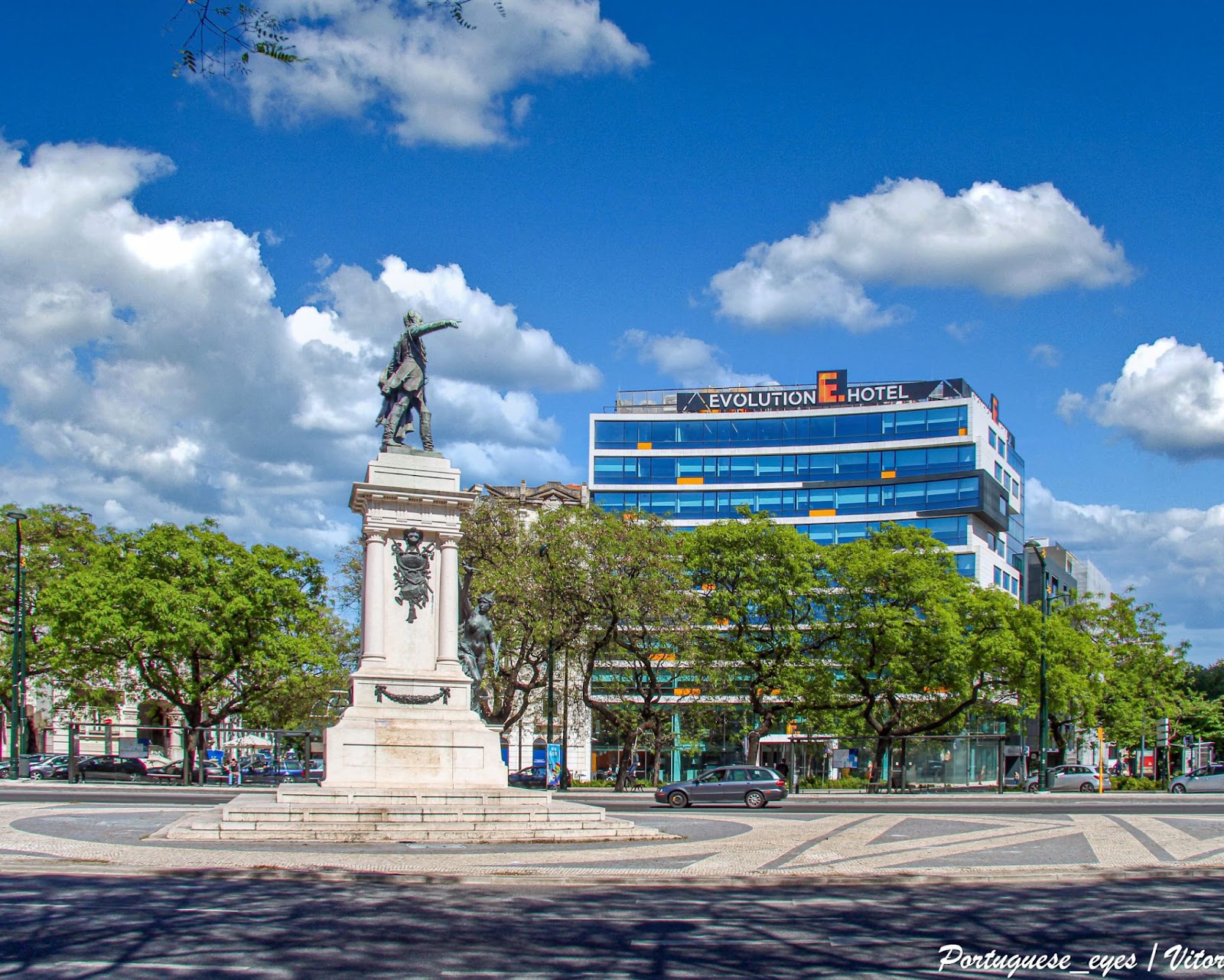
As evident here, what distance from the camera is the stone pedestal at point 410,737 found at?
2072 centimetres

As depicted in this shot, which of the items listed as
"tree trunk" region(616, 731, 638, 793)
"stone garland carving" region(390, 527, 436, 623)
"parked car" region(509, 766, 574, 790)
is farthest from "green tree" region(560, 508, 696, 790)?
"stone garland carving" region(390, 527, 436, 623)

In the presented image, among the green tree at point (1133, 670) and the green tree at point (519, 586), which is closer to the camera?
the green tree at point (519, 586)

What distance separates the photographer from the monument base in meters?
20.1

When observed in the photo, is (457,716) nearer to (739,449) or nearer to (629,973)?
(629,973)

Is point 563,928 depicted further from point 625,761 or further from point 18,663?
point 18,663

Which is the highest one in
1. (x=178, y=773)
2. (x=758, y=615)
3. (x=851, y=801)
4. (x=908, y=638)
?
(x=758, y=615)

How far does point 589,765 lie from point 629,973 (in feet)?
239

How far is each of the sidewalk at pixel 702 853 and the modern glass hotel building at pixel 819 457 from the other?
210 ft

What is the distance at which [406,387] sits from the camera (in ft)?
88.0

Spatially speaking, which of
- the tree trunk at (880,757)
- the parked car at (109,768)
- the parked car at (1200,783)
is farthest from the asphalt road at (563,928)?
the parked car at (1200,783)

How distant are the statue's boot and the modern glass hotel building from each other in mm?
62595

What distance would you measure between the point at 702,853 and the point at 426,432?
1165 cm

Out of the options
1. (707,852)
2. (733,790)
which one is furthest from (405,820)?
(733,790)

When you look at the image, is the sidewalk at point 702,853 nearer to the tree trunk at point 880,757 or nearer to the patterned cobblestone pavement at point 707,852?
the patterned cobblestone pavement at point 707,852
